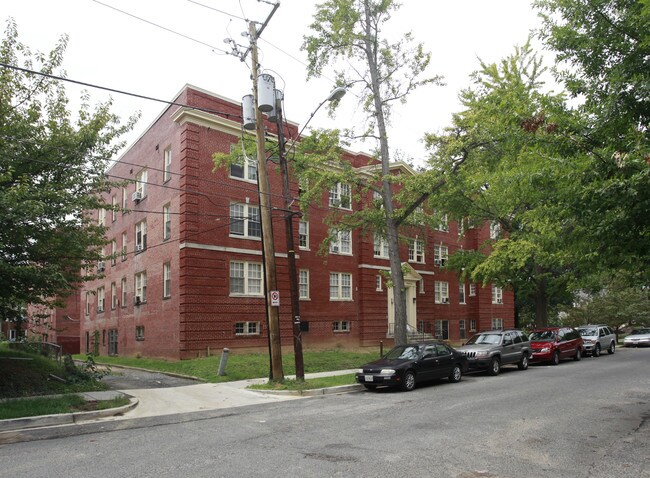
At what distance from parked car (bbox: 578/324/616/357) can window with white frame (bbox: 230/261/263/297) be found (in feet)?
56.9

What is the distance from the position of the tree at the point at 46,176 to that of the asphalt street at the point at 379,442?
539 cm

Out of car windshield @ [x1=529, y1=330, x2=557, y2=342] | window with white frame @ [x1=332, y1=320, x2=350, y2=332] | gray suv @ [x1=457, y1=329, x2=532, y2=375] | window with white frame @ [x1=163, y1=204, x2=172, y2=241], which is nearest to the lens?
gray suv @ [x1=457, y1=329, x2=532, y2=375]

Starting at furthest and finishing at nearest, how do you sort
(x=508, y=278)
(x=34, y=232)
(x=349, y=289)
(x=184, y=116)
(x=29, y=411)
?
1. (x=349, y=289)
2. (x=508, y=278)
3. (x=184, y=116)
4. (x=34, y=232)
5. (x=29, y=411)

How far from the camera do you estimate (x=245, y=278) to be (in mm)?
25500

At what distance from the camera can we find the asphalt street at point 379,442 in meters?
6.48

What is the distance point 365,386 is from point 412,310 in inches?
831

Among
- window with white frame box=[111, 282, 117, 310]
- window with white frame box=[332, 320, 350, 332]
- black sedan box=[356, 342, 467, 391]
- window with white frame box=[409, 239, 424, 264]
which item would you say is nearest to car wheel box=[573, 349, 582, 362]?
black sedan box=[356, 342, 467, 391]

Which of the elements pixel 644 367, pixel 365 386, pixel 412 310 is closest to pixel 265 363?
pixel 365 386

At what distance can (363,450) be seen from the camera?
24.1ft

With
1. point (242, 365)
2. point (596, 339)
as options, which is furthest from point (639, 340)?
point (242, 365)

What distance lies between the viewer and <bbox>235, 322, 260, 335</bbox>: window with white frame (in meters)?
25.0

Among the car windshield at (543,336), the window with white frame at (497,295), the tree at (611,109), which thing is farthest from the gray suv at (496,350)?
the window with white frame at (497,295)

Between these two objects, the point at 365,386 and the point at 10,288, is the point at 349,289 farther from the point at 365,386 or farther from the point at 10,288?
the point at 10,288

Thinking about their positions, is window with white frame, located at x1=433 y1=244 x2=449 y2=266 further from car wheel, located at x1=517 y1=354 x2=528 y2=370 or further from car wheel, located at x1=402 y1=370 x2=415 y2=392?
car wheel, located at x1=402 y1=370 x2=415 y2=392
